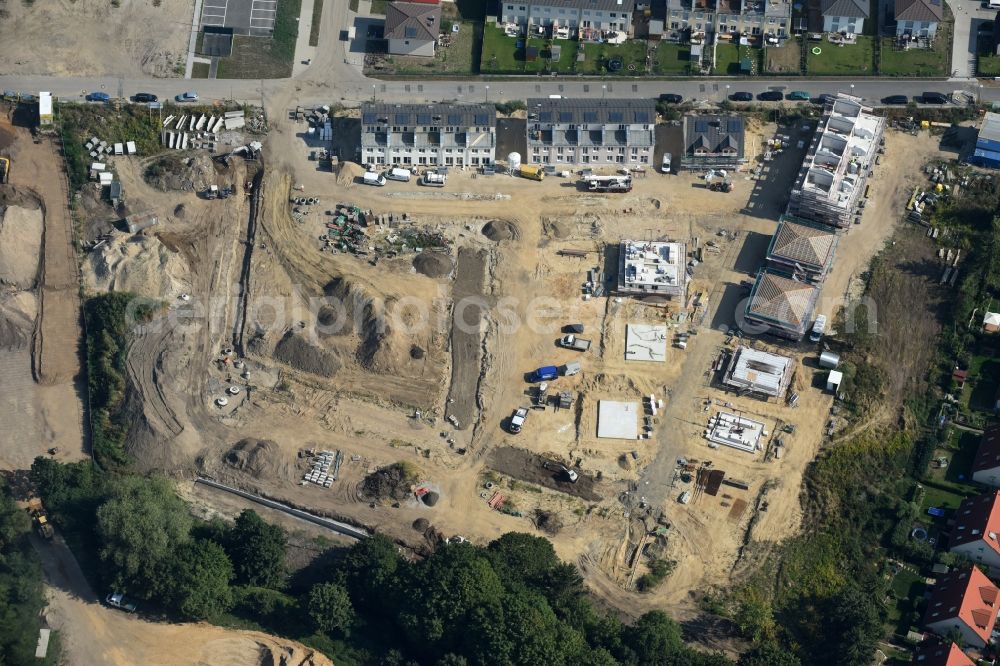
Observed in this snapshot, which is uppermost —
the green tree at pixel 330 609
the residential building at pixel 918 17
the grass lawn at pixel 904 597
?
the residential building at pixel 918 17

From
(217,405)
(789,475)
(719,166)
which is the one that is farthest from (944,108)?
(217,405)

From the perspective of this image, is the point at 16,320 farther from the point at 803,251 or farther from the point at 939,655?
the point at 939,655

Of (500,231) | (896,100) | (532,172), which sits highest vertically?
(896,100)

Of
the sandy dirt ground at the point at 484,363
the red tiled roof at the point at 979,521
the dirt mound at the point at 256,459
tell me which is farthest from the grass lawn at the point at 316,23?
the red tiled roof at the point at 979,521

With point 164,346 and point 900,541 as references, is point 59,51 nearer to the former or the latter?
point 164,346

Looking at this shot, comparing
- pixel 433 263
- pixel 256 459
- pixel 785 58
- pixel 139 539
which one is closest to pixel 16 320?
pixel 256 459

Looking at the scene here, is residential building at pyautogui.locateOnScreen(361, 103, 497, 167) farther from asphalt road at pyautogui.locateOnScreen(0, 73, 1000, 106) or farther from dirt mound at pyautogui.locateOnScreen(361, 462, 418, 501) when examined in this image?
dirt mound at pyautogui.locateOnScreen(361, 462, 418, 501)

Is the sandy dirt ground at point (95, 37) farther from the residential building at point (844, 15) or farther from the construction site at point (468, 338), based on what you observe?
the residential building at point (844, 15)
